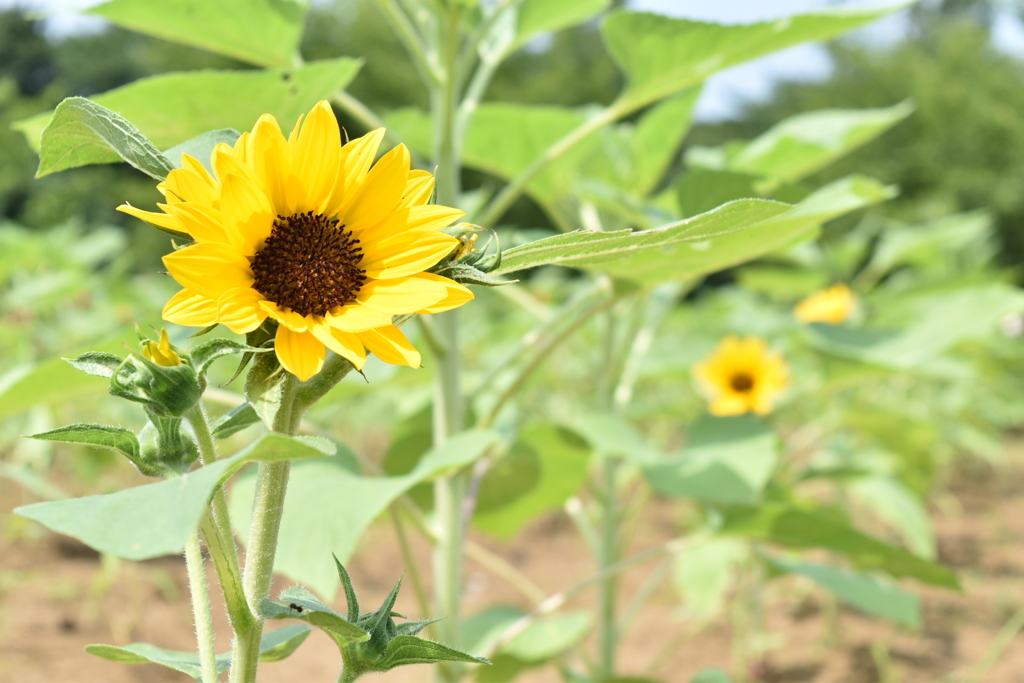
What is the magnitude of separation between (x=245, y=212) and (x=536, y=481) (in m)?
0.60

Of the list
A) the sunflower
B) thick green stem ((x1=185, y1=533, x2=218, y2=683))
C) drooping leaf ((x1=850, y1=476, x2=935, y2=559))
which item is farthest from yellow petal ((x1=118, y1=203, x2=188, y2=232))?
drooping leaf ((x1=850, y1=476, x2=935, y2=559))

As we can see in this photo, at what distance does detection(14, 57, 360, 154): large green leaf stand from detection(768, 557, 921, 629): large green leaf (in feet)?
2.22

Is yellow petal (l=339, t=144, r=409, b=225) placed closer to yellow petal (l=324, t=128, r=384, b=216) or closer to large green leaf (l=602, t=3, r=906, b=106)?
yellow petal (l=324, t=128, r=384, b=216)

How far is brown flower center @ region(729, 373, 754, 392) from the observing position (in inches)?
53.9

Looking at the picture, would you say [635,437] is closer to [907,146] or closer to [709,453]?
[709,453]

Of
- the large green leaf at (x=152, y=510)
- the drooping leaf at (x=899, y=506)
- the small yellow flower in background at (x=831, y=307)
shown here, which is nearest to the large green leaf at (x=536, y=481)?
the large green leaf at (x=152, y=510)

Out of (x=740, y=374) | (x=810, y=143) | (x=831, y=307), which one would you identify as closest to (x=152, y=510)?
(x=810, y=143)

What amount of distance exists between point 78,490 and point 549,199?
173 cm

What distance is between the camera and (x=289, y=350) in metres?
0.27

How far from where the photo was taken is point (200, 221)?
282mm

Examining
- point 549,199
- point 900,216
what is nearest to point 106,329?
point 549,199

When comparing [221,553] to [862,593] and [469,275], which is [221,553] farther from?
[862,593]

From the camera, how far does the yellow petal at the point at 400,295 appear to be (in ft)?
0.94

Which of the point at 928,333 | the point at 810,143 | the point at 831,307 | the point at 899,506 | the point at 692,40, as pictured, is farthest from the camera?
the point at 831,307
